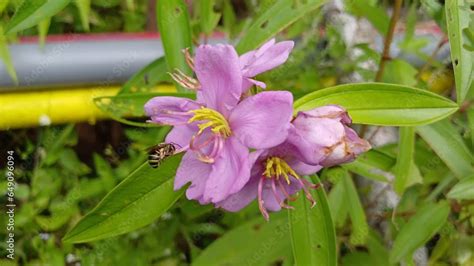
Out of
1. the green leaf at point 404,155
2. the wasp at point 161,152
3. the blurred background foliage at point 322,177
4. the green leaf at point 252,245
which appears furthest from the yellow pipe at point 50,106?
the wasp at point 161,152

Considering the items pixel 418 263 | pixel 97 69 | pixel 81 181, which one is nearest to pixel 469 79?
pixel 418 263

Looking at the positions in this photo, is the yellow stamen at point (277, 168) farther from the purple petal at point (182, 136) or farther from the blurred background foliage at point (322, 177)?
the blurred background foliage at point (322, 177)

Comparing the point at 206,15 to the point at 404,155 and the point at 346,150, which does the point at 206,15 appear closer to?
the point at 404,155

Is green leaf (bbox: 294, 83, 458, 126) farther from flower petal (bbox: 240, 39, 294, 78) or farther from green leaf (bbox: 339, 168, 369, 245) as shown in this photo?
green leaf (bbox: 339, 168, 369, 245)

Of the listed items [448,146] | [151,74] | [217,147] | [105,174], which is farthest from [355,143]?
[105,174]

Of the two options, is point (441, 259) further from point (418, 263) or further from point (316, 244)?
point (316, 244)

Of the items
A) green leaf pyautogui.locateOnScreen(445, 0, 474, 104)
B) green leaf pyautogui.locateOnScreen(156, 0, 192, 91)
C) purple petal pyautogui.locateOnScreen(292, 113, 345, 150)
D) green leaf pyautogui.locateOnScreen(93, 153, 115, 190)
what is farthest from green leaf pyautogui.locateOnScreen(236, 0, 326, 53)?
green leaf pyautogui.locateOnScreen(93, 153, 115, 190)
